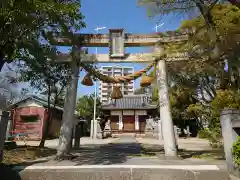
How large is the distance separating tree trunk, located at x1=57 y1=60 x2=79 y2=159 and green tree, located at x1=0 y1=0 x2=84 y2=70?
6.06 feet

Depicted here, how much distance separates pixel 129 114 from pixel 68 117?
27.3 m

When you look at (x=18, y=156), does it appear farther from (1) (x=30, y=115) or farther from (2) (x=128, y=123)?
(2) (x=128, y=123)

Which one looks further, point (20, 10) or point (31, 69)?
point (31, 69)

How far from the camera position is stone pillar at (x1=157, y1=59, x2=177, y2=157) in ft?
24.8

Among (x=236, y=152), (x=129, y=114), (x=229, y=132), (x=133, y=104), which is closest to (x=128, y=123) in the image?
(x=129, y=114)

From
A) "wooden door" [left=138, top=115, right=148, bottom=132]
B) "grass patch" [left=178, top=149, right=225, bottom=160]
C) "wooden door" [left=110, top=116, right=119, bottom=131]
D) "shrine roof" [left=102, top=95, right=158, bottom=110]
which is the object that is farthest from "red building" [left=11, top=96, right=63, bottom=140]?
"grass patch" [left=178, top=149, right=225, bottom=160]

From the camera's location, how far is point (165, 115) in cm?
789

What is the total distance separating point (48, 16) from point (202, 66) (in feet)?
21.8

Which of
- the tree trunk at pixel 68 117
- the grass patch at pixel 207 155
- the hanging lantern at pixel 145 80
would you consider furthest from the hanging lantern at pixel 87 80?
the grass patch at pixel 207 155

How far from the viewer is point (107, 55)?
8664mm

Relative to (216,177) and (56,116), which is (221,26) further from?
(56,116)

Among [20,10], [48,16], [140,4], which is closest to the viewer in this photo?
[20,10]

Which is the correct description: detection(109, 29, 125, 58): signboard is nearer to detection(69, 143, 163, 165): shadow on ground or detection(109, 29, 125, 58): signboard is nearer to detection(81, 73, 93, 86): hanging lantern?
detection(81, 73, 93, 86): hanging lantern

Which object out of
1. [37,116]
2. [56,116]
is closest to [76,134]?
[37,116]
